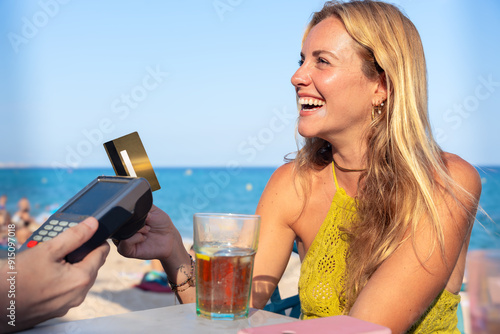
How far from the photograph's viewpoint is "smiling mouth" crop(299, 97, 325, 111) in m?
1.86

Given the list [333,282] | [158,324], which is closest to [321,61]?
[333,282]

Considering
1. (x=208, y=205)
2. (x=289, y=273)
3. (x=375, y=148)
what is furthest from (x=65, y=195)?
(x=375, y=148)

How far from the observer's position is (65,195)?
23016mm

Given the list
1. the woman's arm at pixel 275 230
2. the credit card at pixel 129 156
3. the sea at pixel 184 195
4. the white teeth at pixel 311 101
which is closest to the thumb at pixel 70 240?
the credit card at pixel 129 156

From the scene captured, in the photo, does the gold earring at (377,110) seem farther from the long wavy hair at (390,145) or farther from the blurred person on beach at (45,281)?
the blurred person on beach at (45,281)

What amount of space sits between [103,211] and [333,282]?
0.97 metres

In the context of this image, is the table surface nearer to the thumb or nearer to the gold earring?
the thumb

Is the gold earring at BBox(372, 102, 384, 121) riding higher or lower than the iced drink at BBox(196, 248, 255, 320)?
higher

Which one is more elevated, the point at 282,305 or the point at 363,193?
the point at 363,193

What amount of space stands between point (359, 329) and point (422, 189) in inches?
35.9

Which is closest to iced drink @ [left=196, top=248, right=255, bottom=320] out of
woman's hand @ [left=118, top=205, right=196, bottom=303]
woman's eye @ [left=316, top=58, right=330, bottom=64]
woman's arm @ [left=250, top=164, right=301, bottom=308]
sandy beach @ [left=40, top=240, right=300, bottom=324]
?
woman's hand @ [left=118, top=205, right=196, bottom=303]

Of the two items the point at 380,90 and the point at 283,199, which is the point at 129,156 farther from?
the point at 380,90

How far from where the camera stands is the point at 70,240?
83cm

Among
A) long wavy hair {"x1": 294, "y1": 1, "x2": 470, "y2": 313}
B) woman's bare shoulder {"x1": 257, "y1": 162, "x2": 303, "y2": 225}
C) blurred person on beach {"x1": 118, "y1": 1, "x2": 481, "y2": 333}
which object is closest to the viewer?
blurred person on beach {"x1": 118, "y1": 1, "x2": 481, "y2": 333}
